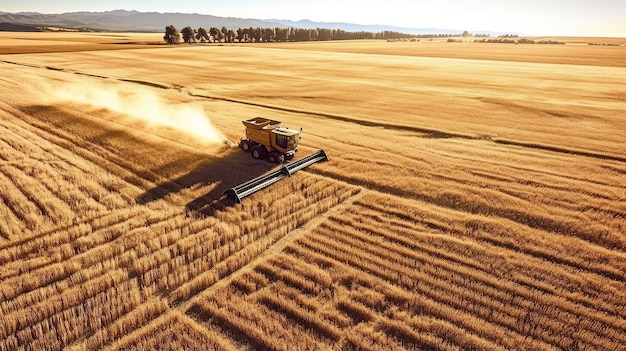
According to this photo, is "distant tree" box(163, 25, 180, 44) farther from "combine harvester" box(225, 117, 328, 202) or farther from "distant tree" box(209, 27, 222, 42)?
"combine harvester" box(225, 117, 328, 202)

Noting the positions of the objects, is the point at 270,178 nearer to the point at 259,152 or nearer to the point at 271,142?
the point at 271,142

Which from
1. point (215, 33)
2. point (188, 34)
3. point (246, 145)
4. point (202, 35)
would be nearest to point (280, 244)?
point (246, 145)

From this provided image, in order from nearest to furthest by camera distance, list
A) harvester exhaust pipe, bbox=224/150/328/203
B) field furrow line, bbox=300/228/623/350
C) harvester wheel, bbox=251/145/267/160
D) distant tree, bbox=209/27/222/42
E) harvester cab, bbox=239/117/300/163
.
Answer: field furrow line, bbox=300/228/623/350, harvester exhaust pipe, bbox=224/150/328/203, harvester cab, bbox=239/117/300/163, harvester wheel, bbox=251/145/267/160, distant tree, bbox=209/27/222/42

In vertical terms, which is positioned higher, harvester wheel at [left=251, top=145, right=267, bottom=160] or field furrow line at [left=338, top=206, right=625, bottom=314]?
harvester wheel at [left=251, top=145, right=267, bottom=160]

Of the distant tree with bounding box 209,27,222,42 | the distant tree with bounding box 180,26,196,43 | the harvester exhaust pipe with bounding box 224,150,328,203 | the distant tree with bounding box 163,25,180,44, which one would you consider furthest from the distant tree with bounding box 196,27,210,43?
the harvester exhaust pipe with bounding box 224,150,328,203

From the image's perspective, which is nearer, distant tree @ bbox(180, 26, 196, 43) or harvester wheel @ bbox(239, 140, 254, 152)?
harvester wheel @ bbox(239, 140, 254, 152)

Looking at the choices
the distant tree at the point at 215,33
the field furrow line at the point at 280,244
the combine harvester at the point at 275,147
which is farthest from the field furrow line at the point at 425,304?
the distant tree at the point at 215,33
